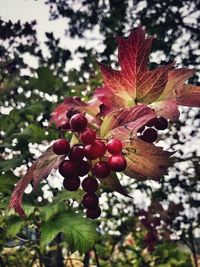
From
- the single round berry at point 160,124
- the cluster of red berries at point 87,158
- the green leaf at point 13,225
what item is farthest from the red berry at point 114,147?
the green leaf at point 13,225

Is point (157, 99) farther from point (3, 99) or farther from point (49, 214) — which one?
point (3, 99)

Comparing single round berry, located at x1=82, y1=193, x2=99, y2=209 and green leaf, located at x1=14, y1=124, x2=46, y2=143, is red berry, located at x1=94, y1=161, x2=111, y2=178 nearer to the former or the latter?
single round berry, located at x1=82, y1=193, x2=99, y2=209

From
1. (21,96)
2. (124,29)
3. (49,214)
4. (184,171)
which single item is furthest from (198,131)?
(49,214)

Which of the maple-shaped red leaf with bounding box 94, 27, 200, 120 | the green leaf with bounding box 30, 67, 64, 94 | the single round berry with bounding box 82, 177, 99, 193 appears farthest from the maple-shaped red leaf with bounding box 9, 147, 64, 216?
the green leaf with bounding box 30, 67, 64, 94

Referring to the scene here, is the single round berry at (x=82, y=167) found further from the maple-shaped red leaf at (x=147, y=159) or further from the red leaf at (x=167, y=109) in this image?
the red leaf at (x=167, y=109)

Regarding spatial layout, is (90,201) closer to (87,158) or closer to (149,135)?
(87,158)

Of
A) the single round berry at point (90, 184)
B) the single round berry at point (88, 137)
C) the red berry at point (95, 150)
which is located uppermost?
the single round berry at point (88, 137)
